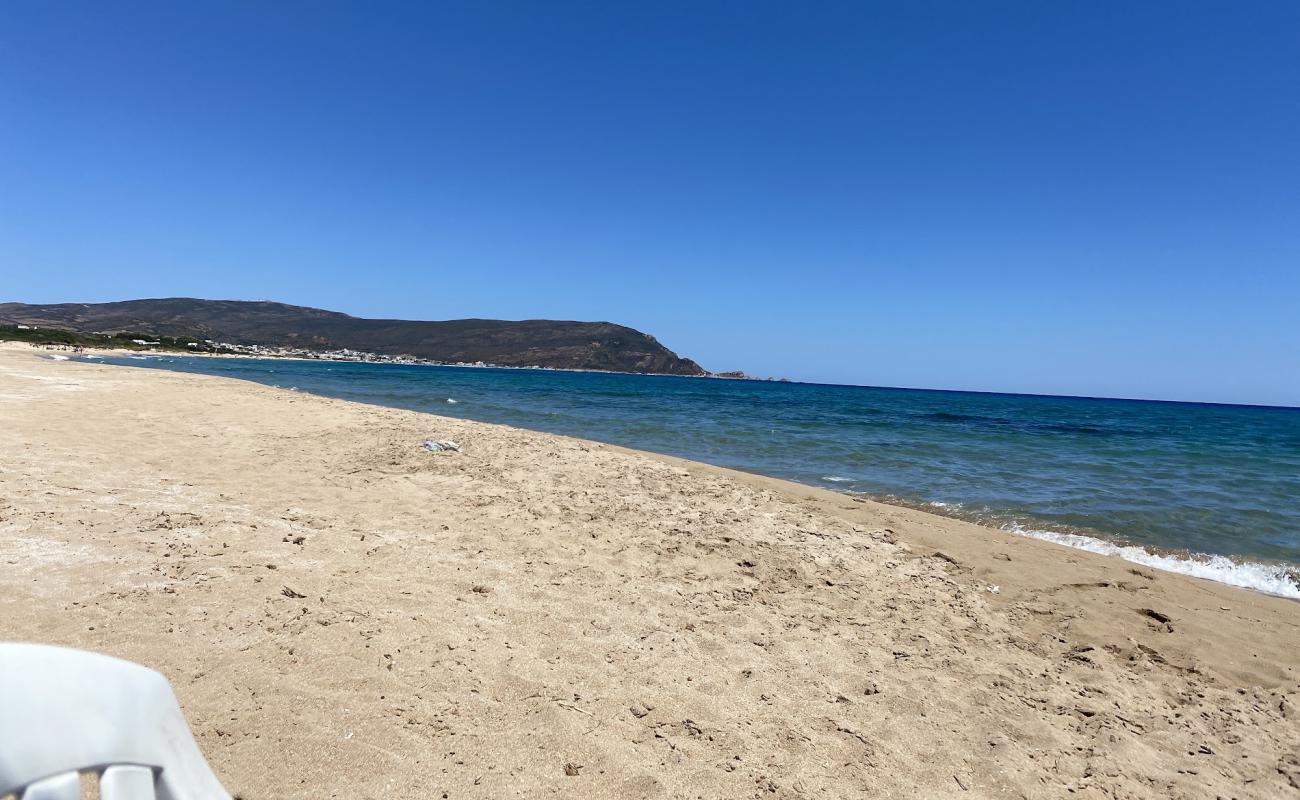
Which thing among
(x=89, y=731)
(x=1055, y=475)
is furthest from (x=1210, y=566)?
(x=89, y=731)

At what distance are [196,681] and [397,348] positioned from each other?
131m

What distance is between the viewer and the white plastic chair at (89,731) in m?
0.95

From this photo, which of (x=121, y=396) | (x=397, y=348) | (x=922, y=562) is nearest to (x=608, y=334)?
(x=397, y=348)

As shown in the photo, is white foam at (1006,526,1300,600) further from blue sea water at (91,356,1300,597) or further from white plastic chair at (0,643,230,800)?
white plastic chair at (0,643,230,800)

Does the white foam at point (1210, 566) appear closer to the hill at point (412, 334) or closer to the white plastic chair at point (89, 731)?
the white plastic chair at point (89, 731)

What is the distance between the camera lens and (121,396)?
522 inches

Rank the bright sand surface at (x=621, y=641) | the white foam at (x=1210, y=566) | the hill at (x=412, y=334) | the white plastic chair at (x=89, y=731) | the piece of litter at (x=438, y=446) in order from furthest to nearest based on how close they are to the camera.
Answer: the hill at (x=412, y=334) < the piece of litter at (x=438, y=446) < the white foam at (x=1210, y=566) < the bright sand surface at (x=621, y=641) < the white plastic chair at (x=89, y=731)

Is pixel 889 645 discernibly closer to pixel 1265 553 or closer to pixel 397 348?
pixel 1265 553

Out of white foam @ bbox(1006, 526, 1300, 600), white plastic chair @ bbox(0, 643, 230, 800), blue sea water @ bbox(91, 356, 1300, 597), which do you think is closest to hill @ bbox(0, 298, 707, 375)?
blue sea water @ bbox(91, 356, 1300, 597)

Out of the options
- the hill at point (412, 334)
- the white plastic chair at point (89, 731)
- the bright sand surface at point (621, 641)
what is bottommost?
the bright sand surface at point (621, 641)

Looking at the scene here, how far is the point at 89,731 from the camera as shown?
108cm

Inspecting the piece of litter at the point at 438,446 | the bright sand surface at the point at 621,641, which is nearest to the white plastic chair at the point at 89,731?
the bright sand surface at the point at 621,641

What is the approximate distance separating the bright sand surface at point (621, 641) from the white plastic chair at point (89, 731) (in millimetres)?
1390

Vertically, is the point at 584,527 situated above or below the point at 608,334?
below
